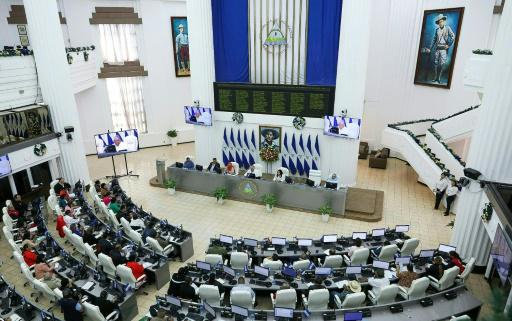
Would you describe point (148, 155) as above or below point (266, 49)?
below

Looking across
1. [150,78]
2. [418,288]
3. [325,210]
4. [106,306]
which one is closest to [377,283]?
[418,288]

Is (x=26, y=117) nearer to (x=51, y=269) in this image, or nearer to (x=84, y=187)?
(x=84, y=187)

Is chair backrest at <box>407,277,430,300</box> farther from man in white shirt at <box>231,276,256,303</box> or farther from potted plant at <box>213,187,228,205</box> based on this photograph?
potted plant at <box>213,187,228,205</box>

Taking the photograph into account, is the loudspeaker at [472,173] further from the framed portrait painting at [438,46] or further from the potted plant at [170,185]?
the potted plant at [170,185]

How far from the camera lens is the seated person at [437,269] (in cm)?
881

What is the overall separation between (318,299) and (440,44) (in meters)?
14.8

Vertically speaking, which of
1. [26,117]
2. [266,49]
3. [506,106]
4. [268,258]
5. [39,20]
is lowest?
[268,258]

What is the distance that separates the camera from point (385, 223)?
1360cm

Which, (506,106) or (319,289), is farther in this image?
(506,106)

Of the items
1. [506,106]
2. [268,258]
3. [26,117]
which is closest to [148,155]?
[26,117]

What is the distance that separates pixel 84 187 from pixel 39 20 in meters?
7.06

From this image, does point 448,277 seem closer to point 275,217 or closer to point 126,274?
point 275,217

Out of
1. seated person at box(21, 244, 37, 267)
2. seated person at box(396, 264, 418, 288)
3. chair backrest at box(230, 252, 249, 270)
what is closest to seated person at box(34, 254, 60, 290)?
seated person at box(21, 244, 37, 267)

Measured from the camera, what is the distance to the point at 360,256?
9.84 meters
